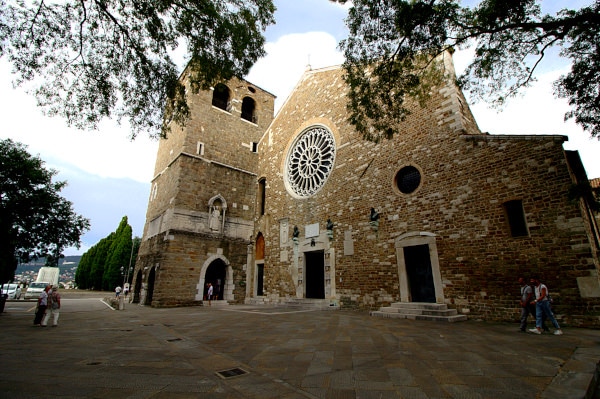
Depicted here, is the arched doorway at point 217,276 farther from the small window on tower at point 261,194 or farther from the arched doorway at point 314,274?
the arched doorway at point 314,274

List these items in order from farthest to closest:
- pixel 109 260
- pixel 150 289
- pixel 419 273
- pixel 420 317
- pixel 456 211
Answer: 1. pixel 109 260
2. pixel 150 289
3. pixel 419 273
4. pixel 456 211
5. pixel 420 317

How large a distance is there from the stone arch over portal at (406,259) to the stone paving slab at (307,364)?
2586mm

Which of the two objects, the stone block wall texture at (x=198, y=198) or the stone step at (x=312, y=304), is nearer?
the stone step at (x=312, y=304)

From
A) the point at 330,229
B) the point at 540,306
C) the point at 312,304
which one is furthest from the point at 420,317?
the point at 330,229

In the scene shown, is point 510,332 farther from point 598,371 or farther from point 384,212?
point 384,212

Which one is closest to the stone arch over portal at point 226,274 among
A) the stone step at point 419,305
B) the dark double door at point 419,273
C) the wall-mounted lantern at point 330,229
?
the wall-mounted lantern at point 330,229

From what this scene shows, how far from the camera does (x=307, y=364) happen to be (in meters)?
3.60

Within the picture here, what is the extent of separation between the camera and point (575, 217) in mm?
6496

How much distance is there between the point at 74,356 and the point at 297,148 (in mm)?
12927

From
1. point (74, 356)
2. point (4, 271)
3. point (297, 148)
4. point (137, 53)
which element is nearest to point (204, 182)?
point (297, 148)

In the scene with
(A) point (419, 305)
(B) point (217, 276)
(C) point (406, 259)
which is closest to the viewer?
(A) point (419, 305)

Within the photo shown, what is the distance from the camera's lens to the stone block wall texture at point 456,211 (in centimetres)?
673

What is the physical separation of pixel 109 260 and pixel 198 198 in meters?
27.8

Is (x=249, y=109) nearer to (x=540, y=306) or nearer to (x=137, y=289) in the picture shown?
(x=137, y=289)
